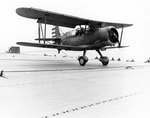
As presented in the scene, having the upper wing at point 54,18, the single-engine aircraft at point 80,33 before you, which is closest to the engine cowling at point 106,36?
the single-engine aircraft at point 80,33

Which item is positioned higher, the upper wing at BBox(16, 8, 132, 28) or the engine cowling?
the upper wing at BBox(16, 8, 132, 28)

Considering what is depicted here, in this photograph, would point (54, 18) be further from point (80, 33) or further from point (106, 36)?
point (106, 36)

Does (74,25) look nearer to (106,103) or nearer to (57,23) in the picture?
(57,23)

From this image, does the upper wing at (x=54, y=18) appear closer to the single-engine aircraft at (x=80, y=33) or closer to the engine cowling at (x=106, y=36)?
the single-engine aircraft at (x=80, y=33)

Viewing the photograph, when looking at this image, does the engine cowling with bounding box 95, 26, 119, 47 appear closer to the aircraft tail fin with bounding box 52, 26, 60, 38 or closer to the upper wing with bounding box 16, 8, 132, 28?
the upper wing with bounding box 16, 8, 132, 28

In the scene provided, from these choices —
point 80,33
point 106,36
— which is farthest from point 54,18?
point 106,36

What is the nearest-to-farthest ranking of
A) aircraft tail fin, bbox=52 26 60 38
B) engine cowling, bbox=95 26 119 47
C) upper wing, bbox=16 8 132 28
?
upper wing, bbox=16 8 132 28 → engine cowling, bbox=95 26 119 47 → aircraft tail fin, bbox=52 26 60 38

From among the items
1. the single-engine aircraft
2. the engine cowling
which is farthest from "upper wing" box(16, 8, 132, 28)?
the engine cowling

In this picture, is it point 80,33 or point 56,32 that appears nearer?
point 80,33
